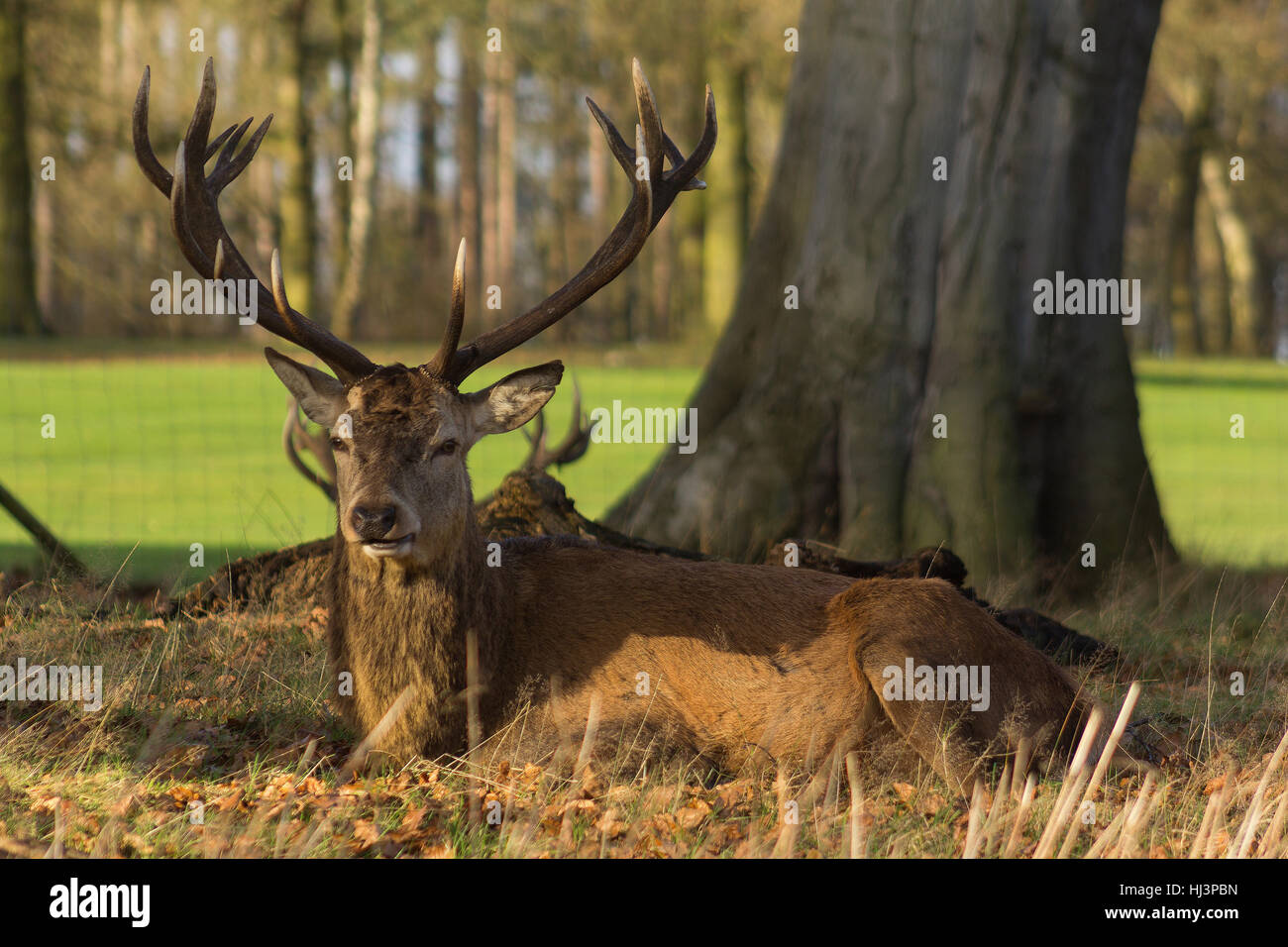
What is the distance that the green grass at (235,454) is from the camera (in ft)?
39.6

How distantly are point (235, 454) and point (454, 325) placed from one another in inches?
613

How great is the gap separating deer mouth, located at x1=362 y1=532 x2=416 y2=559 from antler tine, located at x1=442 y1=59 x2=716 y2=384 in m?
0.72

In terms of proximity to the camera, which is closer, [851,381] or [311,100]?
[851,381]

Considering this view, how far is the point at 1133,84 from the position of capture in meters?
8.72

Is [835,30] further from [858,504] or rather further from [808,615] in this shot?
[808,615]

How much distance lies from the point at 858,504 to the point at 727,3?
24092 millimetres

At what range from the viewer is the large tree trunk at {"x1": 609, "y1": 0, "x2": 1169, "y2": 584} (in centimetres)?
827

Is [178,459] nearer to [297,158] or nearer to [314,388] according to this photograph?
[314,388]

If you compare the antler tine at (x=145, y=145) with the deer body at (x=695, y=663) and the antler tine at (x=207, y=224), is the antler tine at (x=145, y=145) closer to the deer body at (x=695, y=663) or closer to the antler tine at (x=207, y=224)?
the antler tine at (x=207, y=224)

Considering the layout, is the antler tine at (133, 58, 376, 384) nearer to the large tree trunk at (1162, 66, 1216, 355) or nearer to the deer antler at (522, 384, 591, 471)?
the deer antler at (522, 384, 591, 471)

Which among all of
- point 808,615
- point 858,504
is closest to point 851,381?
point 858,504

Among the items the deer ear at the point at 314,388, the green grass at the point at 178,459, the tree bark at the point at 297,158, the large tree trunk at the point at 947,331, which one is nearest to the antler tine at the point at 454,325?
the deer ear at the point at 314,388

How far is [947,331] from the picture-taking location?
8.36 meters

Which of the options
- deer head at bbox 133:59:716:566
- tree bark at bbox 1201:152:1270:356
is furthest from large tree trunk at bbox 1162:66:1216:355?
deer head at bbox 133:59:716:566
